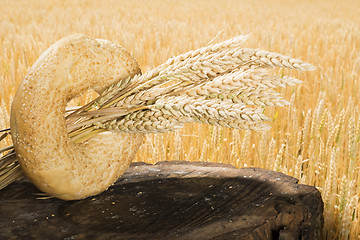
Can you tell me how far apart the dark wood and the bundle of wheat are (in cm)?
6

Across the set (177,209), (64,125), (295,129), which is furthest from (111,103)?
(295,129)

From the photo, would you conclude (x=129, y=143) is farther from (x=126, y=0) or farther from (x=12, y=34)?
(x=126, y=0)

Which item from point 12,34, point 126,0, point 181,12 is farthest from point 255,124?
point 126,0

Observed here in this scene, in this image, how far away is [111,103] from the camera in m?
1.11

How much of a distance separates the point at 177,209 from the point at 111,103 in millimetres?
310

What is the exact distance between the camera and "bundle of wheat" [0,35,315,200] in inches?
40.1

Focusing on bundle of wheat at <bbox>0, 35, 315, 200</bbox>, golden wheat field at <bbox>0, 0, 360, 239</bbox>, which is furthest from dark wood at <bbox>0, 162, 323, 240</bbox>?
golden wheat field at <bbox>0, 0, 360, 239</bbox>

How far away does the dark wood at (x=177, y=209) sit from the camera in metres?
0.96

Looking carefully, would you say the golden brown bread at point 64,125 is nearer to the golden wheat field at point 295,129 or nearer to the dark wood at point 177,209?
the dark wood at point 177,209

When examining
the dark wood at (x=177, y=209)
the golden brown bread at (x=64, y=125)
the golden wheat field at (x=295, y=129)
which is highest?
the golden brown bread at (x=64, y=125)

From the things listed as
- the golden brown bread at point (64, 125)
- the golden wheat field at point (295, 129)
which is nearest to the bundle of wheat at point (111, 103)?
the golden brown bread at point (64, 125)

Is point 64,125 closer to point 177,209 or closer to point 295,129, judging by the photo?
point 177,209

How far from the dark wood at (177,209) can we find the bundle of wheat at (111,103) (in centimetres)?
6

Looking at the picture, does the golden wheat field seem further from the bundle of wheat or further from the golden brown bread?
the golden brown bread
